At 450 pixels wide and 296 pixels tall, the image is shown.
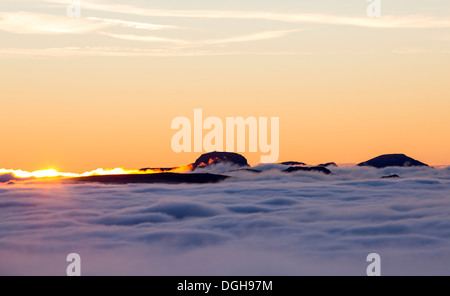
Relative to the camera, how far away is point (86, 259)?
32750mm

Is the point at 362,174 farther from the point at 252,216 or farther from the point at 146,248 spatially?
the point at 146,248

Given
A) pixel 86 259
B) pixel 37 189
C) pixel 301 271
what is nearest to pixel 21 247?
pixel 86 259

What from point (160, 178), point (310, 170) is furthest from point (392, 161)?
point (160, 178)

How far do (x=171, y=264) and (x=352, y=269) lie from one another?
29.5ft

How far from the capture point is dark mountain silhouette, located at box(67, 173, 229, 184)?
298 feet

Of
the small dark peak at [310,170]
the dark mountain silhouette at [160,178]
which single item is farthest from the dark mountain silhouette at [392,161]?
the dark mountain silhouette at [160,178]

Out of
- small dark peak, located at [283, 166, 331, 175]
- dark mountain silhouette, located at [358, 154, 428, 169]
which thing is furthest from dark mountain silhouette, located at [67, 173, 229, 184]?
dark mountain silhouette, located at [358, 154, 428, 169]

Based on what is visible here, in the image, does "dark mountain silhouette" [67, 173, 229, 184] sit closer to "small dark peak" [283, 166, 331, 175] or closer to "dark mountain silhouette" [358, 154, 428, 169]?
"small dark peak" [283, 166, 331, 175]

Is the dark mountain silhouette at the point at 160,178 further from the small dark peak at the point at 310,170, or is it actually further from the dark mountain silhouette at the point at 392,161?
the dark mountain silhouette at the point at 392,161

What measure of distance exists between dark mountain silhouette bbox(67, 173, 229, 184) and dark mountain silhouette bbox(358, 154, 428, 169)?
153 feet

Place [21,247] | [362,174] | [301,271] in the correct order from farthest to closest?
[362,174], [21,247], [301,271]

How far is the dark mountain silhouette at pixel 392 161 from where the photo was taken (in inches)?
5079

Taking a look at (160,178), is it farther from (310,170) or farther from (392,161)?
(392,161)

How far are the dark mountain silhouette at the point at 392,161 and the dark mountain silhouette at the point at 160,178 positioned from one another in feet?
153
